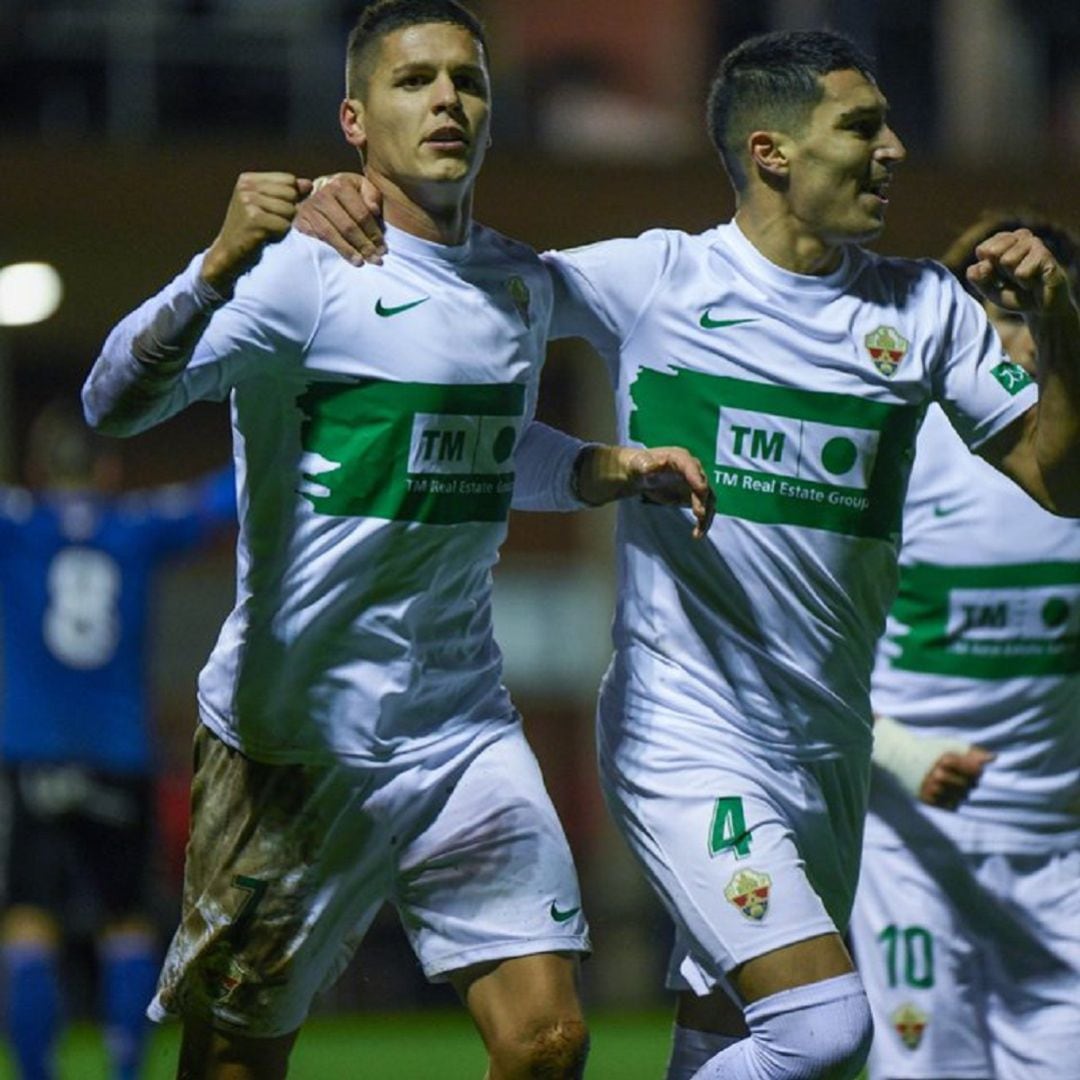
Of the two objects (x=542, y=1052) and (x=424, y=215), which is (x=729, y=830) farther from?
(x=424, y=215)

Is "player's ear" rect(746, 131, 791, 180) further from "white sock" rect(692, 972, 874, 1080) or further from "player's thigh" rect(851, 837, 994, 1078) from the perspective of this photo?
"player's thigh" rect(851, 837, 994, 1078)

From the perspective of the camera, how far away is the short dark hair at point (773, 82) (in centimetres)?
579

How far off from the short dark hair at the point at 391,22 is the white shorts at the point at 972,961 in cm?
232

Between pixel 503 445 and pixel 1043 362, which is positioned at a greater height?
pixel 1043 362

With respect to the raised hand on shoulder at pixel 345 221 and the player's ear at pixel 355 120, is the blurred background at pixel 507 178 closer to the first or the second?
the player's ear at pixel 355 120

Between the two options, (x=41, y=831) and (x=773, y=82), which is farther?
(x=41, y=831)

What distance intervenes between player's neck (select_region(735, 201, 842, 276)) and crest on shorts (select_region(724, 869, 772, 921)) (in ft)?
4.20

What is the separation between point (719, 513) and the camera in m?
5.64

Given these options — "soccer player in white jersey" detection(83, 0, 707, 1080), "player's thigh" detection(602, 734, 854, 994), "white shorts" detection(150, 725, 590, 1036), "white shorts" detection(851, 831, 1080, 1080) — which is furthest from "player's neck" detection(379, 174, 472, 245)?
"white shorts" detection(851, 831, 1080, 1080)

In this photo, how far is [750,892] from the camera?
212 inches

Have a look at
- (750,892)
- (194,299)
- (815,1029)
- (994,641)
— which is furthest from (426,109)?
(994,641)

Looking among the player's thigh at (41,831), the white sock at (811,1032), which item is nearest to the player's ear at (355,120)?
the white sock at (811,1032)

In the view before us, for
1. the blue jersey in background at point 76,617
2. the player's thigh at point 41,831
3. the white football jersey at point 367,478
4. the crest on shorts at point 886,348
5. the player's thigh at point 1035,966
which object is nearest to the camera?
the white football jersey at point 367,478

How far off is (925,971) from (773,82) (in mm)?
2192
